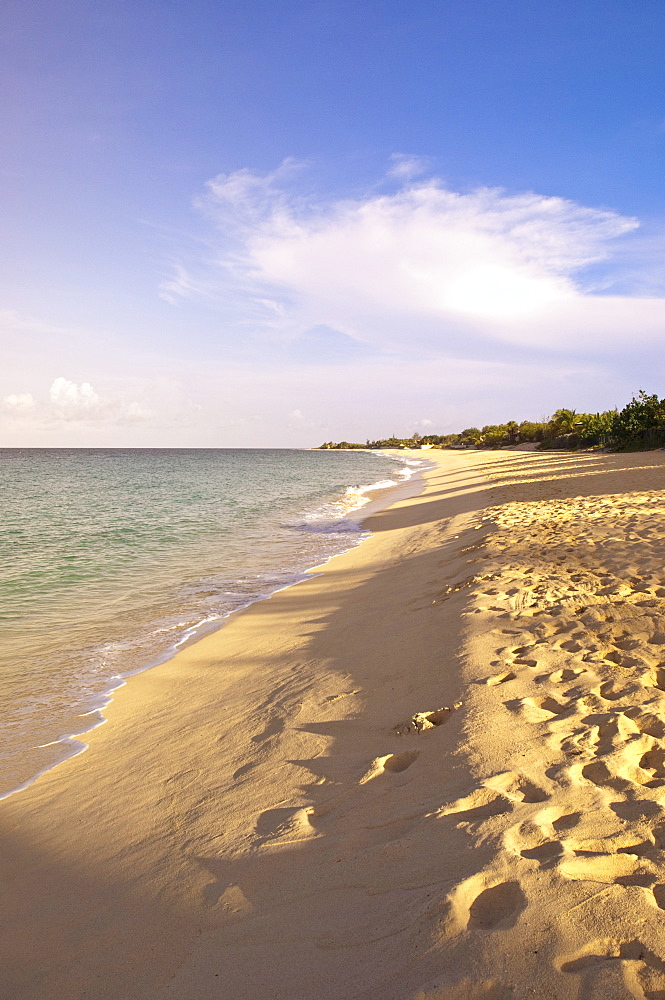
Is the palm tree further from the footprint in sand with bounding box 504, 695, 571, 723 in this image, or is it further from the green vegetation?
the footprint in sand with bounding box 504, 695, 571, 723

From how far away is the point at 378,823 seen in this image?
2918 mm

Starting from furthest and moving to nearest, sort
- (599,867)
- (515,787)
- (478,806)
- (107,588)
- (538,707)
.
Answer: (107,588), (538,707), (515,787), (478,806), (599,867)

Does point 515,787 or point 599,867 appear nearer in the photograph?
point 599,867

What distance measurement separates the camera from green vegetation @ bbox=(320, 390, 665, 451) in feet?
126

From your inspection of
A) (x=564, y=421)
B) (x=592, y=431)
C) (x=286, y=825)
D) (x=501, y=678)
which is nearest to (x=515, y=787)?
(x=286, y=825)

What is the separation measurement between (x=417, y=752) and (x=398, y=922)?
4.46ft

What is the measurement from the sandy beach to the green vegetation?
37.6 meters

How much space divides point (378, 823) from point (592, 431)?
172 feet

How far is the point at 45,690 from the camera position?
6320 mm

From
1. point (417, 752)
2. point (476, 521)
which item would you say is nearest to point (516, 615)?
point (417, 752)

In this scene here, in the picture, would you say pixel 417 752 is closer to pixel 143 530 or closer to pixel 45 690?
pixel 45 690

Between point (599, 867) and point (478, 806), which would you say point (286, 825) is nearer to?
point (478, 806)

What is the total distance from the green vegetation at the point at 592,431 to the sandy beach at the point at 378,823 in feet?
123

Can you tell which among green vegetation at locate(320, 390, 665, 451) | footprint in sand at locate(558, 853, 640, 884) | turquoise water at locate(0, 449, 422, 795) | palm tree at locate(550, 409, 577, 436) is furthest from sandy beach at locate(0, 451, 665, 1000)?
palm tree at locate(550, 409, 577, 436)
